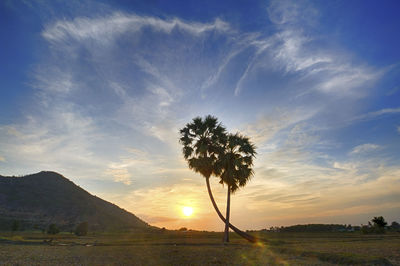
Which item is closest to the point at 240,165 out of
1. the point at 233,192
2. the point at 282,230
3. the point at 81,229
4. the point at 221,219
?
the point at 233,192

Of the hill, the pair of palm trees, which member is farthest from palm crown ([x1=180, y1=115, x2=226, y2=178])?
the hill

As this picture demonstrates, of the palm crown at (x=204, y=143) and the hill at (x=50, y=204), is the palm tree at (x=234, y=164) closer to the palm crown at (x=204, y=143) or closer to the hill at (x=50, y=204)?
the palm crown at (x=204, y=143)

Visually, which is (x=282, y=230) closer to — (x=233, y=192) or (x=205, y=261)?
(x=233, y=192)

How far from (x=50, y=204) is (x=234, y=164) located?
119 metres

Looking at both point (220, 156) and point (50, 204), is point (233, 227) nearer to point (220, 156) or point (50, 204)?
point (220, 156)

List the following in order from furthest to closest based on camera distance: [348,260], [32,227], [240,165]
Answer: [32,227] < [240,165] < [348,260]

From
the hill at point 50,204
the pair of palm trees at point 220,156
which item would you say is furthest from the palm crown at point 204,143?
the hill at point 50,204

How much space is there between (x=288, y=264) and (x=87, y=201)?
470 ft

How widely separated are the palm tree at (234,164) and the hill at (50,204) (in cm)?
6825

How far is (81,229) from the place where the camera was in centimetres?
5634

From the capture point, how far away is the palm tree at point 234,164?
35219 mm

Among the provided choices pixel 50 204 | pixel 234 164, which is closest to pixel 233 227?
pixel 234 164

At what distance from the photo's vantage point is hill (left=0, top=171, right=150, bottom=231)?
333 ft

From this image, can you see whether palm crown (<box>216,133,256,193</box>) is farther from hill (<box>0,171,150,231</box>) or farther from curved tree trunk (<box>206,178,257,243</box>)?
hill (<box>0,171,150,231</box>)
